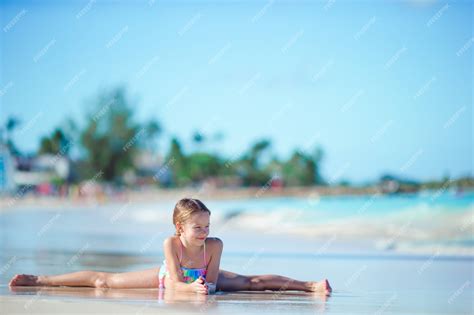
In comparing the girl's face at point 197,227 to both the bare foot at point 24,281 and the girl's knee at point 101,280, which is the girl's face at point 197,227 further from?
the bare foot at point 24,281

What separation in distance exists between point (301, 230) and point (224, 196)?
58653mm

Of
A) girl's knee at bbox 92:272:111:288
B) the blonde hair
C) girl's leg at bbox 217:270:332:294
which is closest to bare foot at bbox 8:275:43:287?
girl's knee at bbox 92:272:111:288

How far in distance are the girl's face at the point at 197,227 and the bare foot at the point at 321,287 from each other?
3.25 ft

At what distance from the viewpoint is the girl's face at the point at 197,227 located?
5.56 m

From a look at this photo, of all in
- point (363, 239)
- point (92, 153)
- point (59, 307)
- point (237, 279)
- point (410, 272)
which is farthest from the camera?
point (92, 153)

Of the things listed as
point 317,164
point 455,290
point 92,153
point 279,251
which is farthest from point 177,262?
point 317,164

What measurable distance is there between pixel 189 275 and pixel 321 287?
104 centimetres

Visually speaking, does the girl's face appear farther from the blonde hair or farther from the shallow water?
the shallow water

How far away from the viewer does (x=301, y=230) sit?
17.0 m

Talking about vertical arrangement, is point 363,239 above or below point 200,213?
above

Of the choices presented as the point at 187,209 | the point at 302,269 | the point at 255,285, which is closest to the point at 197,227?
the point at 187,209

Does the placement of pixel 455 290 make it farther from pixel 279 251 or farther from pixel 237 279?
pixel 279 251

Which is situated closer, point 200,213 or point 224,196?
point 200,213

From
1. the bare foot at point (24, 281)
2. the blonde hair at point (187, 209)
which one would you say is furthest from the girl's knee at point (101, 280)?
the blonde hair at point (187, 209)
